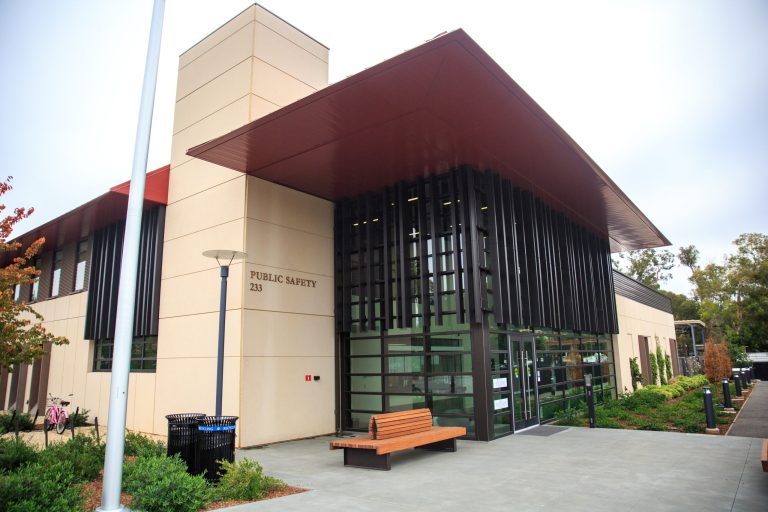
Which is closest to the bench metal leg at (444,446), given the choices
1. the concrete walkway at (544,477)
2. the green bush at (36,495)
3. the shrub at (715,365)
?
the concrete walkway at (544,477)

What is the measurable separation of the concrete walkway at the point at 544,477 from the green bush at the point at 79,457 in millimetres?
2820

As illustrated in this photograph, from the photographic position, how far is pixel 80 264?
20.5 metres

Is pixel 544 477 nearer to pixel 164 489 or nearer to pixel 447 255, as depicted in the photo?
pixel 164 489

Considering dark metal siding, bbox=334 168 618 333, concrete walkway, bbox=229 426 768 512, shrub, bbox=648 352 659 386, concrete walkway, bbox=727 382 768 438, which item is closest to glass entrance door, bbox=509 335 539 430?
dark metal siding, bbox=334 168 618 333

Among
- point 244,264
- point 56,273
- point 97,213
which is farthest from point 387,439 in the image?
point 56,273

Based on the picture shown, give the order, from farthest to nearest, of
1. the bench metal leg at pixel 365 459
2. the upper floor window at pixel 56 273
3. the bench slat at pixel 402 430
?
1. the upper floor window at pixel 56 273
2. the bench slat at pixel 402 430
3. the bench metal leg at pixel 365 459

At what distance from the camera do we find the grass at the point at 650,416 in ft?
44.3

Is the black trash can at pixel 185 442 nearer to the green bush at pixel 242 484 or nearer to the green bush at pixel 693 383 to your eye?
the green bush at pixel 242 484

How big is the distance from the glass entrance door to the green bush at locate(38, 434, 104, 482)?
30.6ft

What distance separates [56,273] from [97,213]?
23.8 ft

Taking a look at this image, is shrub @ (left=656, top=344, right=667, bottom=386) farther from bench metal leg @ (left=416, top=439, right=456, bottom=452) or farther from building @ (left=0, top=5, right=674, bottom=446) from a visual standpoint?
bench metal leg @ (left=416, top=439, right=456, bottom=452)

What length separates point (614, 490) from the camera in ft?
23.4

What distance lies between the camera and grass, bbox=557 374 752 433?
1349cm

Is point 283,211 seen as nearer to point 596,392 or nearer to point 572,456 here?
point 572,456
